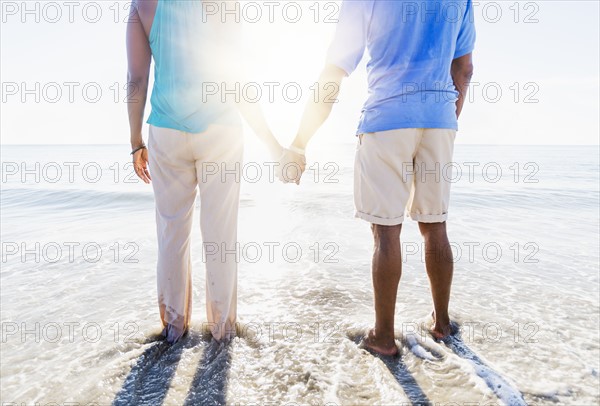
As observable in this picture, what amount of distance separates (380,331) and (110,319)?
2358mm

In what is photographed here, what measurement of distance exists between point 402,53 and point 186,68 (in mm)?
1391

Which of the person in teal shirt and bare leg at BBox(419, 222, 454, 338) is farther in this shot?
bare leg at BBox(419, 222, 454, 338)

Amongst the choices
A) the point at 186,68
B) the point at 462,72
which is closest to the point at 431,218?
the point at 462,72

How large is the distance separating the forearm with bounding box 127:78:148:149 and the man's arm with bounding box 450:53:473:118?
224 cm

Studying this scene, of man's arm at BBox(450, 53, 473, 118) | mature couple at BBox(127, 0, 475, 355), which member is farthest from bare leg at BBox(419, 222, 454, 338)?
man's arm at BBox(450, 53, 473, 118)

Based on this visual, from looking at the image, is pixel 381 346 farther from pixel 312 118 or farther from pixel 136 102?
pixel 136 102

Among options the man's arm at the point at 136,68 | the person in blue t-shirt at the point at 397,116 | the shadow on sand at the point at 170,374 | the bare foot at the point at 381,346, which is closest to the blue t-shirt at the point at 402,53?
the person in blue t-shirt at the point at 397,116

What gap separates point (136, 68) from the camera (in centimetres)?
258

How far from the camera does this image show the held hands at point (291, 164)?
2.91 metres

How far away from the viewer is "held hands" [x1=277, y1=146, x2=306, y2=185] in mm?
2907

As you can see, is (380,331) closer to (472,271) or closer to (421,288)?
(421,288)

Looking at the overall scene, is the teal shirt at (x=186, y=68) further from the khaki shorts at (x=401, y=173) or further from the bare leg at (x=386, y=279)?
the bare leg at (x=386, y=279)

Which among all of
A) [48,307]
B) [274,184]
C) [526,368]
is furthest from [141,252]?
[274,184]

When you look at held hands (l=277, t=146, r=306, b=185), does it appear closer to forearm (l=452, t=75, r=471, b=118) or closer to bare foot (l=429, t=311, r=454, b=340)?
forearm (l=452, t=75, r=471, b=118)
